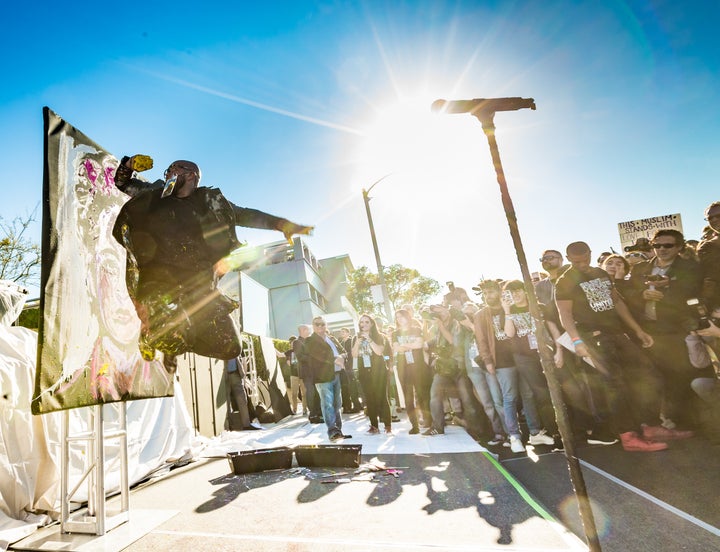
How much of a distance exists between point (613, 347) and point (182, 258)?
15.7 feet

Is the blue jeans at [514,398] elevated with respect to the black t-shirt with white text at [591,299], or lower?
lower

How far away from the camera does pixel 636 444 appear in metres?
4.09

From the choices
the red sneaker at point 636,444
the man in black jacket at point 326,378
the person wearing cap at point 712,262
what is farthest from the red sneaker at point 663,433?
the man in black jacket at point 326,378

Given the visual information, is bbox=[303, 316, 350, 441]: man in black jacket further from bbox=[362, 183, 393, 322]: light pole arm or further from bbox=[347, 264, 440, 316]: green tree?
bbox=[347, 264, 440, 316]: green tree

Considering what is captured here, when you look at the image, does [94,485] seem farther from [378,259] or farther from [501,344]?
[378,259]

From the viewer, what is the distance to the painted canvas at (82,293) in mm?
2650

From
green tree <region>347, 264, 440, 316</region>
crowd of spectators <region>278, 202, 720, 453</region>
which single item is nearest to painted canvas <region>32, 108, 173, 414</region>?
crowd of spectators <region>278, 202, 720, 453</region>

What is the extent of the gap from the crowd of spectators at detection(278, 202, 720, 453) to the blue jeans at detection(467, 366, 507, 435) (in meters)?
0.02

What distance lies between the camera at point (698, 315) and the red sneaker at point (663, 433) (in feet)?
3.98

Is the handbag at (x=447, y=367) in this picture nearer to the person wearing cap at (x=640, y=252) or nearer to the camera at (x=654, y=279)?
the camera at (x=654, y=279)

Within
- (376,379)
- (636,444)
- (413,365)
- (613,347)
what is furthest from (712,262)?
(376,379)

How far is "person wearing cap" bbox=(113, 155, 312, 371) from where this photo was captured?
220 centimetres

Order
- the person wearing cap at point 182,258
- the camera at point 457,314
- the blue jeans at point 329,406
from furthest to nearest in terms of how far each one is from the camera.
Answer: the blue jeans at point 329,406
the camera at point 457,314
the person wearing cap at point 182,258

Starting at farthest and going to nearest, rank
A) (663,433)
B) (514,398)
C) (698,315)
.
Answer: (514,398) → (698,315) → (663,433)
